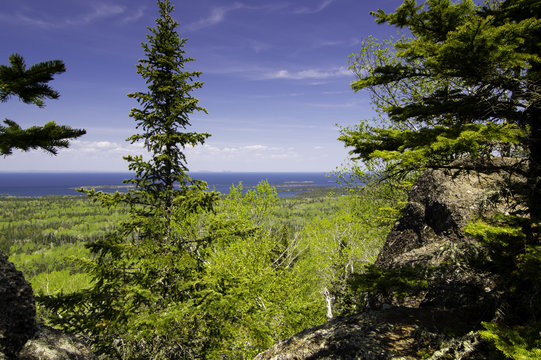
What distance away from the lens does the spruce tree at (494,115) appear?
3553mm

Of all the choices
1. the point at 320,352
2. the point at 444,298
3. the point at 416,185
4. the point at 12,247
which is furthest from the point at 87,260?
the point at 12,247

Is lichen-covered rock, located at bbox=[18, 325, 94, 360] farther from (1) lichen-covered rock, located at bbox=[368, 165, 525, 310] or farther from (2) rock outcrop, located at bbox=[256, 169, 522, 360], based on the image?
(1) lichen-covered rock, located at bbox=[368, 165, 525, 310]

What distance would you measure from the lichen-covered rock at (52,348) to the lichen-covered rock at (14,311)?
0.17m

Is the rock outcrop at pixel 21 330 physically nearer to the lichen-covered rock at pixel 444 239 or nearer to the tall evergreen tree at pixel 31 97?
the tall evergreen tree at pixel 31 97

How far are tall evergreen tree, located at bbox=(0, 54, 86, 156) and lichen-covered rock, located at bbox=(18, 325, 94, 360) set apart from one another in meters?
4.00

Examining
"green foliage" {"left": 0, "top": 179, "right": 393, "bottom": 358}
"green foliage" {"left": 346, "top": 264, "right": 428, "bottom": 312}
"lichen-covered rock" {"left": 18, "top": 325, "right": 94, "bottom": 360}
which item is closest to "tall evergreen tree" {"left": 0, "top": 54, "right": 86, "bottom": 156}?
"lichen-covered rock" {"left": 18, "top": 325, "right": 94, "bottom": 360}

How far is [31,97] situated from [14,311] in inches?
169

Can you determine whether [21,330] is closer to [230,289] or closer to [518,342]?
[230,289]

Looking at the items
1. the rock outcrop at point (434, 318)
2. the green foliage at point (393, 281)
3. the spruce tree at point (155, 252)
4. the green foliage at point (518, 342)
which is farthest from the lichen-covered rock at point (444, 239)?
the spruce tree at point (155, 252)

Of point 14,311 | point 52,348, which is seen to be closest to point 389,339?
point 52,348

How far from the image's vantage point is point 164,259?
7.92 meters

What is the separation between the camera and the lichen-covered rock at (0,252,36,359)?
4738 mm

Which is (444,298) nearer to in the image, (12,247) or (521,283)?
(521,283)

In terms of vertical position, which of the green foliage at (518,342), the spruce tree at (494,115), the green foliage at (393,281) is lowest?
the green foliage at (393,281)
